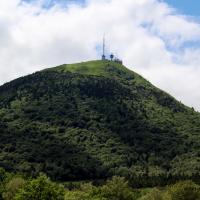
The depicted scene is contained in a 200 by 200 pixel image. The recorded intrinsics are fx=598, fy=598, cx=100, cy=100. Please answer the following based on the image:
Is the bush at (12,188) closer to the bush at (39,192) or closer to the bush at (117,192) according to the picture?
the bush at (117,192)

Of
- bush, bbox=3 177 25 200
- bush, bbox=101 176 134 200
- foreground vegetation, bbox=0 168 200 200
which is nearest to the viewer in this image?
foreground vegetation, bbox=0 168 200 200

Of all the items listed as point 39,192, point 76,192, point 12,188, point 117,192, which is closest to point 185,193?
point 117,192

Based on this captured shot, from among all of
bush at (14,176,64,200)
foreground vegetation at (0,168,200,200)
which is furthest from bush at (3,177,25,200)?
bush at (14,176,64,200)

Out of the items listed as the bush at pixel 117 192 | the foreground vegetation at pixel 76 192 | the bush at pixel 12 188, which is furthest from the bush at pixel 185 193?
the bush at pixel 12 188

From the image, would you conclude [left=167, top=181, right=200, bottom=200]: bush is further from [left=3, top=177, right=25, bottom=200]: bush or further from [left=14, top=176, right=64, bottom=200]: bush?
[left=3, top=177, right=25, bottom=200]: bush

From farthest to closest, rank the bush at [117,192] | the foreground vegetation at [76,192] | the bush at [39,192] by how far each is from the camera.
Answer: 1. the bush at [117,192]
2. the foreground vegetation at [76,192]
3. the bush at [39,192]

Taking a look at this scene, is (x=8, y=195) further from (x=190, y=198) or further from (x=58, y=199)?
(x=190, y=198)

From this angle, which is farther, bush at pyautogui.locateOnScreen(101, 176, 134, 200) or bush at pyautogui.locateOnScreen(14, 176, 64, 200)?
bush at pyautogui.locateOnScreen(101, 176, 134, 200)

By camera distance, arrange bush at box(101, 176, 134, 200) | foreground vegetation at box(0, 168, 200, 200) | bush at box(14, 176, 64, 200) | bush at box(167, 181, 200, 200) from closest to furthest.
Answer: bush at box(14, 176, 64, 200), foreground vegetation at box(0, 168, 200, 200), bush at box(167, 181, 200, 200), bush at box(101, 176, 134, 200)

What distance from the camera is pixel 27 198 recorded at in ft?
438

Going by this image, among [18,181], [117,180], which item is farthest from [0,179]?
[117,180]

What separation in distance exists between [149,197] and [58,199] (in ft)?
101

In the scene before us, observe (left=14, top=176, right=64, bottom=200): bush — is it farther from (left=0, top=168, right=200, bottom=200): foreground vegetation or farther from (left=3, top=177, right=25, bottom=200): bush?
(left=3, top=177, right=25, bottom=200): bush

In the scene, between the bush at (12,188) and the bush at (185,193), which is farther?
the bush at (12,188)
